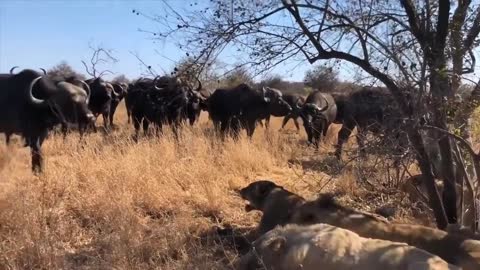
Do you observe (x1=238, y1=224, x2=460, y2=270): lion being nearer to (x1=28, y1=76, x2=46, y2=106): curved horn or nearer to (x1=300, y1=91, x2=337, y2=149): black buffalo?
(x1=28, y1=76, x2=46, y2=106): curved horn

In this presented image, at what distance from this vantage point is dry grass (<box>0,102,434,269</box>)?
22.4 ft

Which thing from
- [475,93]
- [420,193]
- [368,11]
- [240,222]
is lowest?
[240,222]

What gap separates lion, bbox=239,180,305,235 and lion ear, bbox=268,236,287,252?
6.10 feet

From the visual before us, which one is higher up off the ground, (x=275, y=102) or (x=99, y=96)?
(x=99, y=96)

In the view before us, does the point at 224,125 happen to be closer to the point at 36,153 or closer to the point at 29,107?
the point at 29,107

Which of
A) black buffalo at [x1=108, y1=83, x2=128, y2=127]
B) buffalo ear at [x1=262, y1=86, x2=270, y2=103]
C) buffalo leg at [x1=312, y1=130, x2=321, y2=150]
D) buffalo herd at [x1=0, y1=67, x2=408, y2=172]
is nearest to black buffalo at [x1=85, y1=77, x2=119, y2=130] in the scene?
buffalo herd at [x1=0, y1=67, x2=408, y2=172]

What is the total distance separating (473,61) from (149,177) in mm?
5309

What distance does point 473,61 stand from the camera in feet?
22.3

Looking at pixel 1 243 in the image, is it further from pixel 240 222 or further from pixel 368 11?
pixel 368 11

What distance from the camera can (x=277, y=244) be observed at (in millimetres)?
5367

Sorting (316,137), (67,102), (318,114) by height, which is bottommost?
(316,137)

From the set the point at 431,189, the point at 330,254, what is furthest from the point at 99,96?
the point at 330,254

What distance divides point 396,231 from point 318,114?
1321cm

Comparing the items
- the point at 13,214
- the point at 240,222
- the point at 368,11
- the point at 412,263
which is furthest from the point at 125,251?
the point at 368,11
